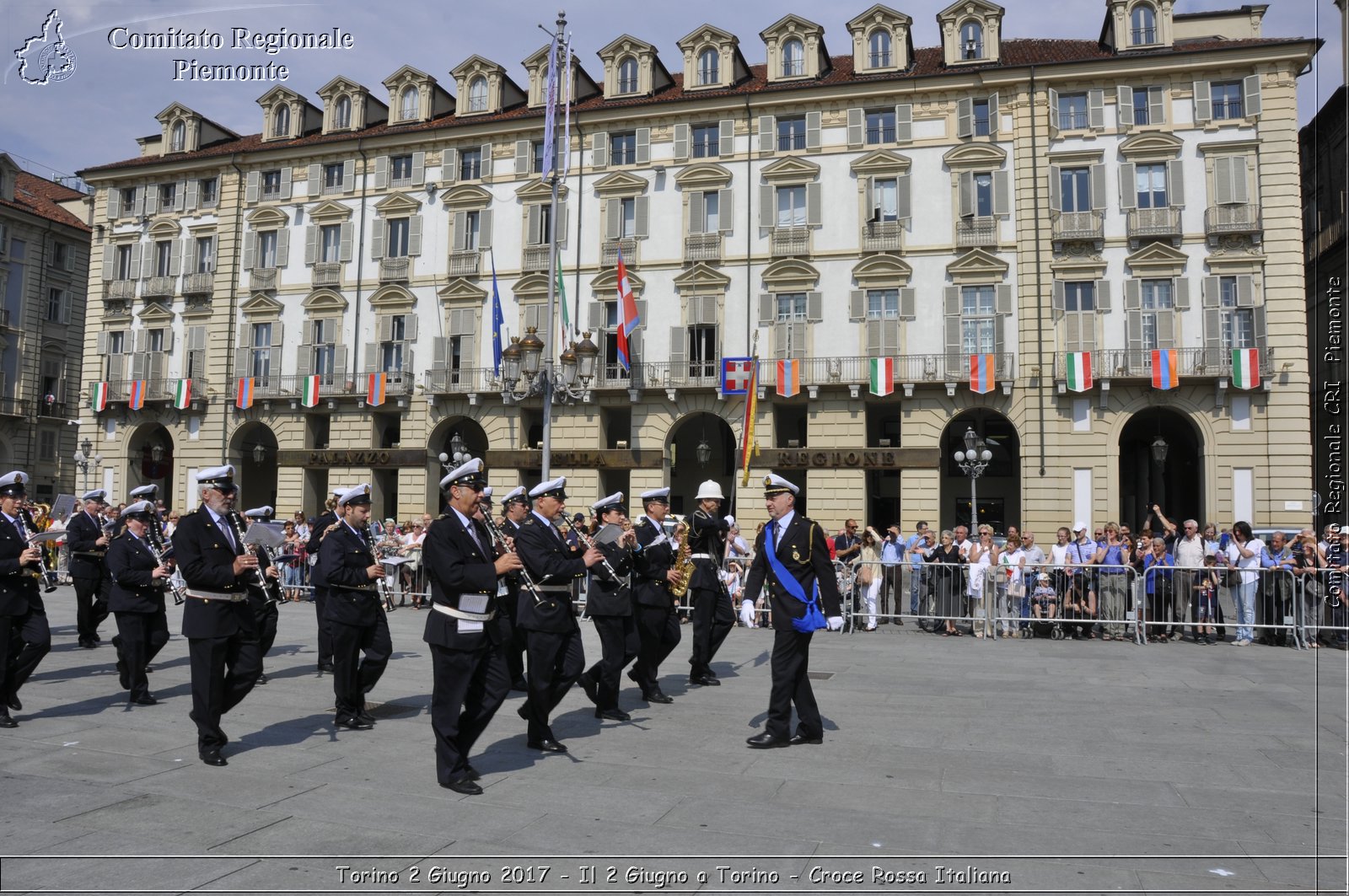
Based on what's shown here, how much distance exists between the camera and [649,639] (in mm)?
10453

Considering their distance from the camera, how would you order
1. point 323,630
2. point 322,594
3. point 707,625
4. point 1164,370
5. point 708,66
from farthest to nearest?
point 708,66 → point 1164,370 → point 707,625 → point 323,630 → point 322,594

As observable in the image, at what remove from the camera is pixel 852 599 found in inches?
719

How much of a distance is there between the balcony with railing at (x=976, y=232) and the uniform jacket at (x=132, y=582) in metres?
28.2

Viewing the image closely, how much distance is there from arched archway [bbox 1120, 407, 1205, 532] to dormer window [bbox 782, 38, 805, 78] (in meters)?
17.6

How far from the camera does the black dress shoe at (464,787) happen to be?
259 inches

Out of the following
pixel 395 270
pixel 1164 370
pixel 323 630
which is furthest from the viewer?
pixel 395 270

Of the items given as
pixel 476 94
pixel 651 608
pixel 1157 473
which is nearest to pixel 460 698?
pixel 651 608

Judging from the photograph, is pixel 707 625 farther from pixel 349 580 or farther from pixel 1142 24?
pixel 1142 24

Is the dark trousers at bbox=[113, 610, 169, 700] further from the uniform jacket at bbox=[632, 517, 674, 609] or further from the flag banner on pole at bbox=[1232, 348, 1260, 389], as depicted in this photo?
the flag banner on pole at bbox=[1232, 348, 1260, 389]

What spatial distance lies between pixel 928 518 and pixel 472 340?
18227mm

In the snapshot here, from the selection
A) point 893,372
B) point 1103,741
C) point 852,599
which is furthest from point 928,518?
point 1103,741

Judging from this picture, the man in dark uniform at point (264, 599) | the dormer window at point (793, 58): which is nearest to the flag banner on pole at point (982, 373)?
the dormer window at point (793, 58)

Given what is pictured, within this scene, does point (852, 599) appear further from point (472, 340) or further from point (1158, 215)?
point (472, 340)

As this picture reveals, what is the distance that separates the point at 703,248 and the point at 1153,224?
1478 centimetres
